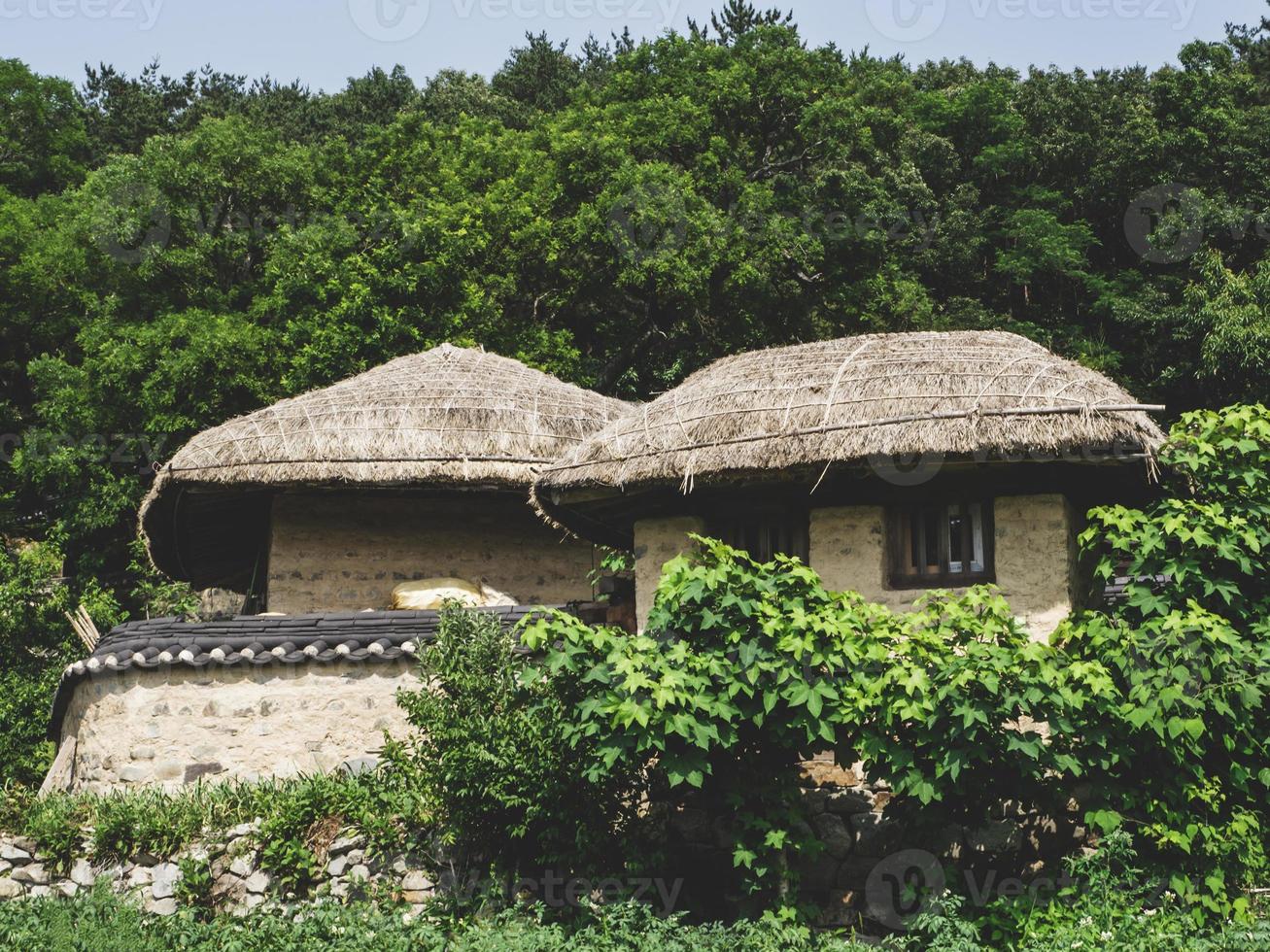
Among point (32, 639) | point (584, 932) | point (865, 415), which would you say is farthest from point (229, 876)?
point (32, 639)

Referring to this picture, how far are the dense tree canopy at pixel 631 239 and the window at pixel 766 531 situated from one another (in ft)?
36.1

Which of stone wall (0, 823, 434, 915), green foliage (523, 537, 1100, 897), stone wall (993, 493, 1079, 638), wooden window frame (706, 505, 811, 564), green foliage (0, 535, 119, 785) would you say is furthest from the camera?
green foliage (0, 535, 119, 785)

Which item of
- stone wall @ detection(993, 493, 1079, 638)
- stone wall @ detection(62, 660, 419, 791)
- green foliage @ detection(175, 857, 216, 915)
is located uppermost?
stone wall @ detection(993, 493, 1079, 638)

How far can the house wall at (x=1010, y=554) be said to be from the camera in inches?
384

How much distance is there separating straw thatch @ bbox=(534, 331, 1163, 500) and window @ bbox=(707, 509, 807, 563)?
102 cm

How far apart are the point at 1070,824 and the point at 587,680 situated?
3.35m

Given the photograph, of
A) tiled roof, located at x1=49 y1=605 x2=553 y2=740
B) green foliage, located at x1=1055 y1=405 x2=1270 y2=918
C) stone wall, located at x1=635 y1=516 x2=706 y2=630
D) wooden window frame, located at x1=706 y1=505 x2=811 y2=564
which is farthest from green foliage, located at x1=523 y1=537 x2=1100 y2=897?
tiled roof, located at x1=49 y1=605 x2=553 y2=740

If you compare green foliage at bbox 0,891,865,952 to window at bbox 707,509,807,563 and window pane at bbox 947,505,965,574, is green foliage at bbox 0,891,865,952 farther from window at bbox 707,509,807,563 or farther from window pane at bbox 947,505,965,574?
window at bbox 707,509,807,563

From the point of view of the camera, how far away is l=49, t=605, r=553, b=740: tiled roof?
35.9 feet

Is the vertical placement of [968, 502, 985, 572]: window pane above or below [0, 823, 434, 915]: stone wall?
above

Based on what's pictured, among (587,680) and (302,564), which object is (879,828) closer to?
(587,680)

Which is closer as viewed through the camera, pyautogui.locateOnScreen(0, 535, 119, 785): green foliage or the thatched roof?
the thatched roof

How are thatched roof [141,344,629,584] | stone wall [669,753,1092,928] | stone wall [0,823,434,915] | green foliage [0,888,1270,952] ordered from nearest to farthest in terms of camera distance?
green foliage [0,888,1270,952], stone wall [669,753,1092,928], stone wall [0,823,434,915], thatched roof [141,344,629,584]

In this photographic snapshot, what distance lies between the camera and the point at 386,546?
13742 millimetres
